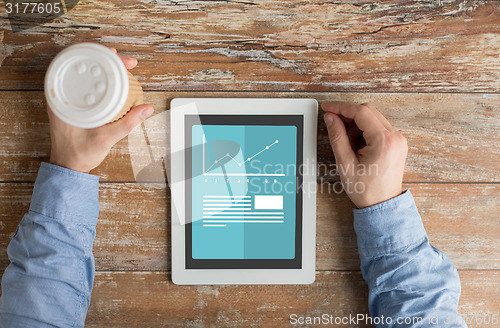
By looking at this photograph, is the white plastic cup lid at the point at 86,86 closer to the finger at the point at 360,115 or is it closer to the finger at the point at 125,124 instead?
the finger at the point at 125,124

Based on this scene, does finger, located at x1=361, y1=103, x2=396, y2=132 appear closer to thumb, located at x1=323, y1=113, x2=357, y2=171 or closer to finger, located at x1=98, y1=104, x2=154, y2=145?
thumb, located at x1=323, y1=113, x2=357, y2=171

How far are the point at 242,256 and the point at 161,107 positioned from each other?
0.34m

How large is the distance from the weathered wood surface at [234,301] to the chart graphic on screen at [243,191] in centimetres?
8

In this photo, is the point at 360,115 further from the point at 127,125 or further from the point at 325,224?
the point at 127,125

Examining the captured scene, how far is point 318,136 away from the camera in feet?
2.41

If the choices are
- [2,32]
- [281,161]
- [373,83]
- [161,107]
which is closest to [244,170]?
[281,161]

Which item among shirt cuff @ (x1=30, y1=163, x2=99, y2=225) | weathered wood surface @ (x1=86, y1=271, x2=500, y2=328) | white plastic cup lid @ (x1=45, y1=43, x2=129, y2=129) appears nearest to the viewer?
white plastic cup lid @ (x1=45, y1=43, x2=129, y2=129)

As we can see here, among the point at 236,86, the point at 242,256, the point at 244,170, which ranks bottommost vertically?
the point at 242,256

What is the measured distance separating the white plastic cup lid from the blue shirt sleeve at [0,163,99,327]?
0.55ft

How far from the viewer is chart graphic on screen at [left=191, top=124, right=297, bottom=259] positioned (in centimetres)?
72

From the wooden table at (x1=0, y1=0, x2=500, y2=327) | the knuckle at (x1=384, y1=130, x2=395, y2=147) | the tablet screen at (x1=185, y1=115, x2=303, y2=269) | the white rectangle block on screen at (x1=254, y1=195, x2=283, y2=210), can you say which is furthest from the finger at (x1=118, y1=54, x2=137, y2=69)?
the knuckle at (x1=384, y1=130, x2=395, y2=147)

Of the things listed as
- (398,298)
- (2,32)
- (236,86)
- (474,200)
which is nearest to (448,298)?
(398,298)

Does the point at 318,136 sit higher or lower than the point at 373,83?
lower

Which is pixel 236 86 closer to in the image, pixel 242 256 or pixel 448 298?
pixel 242 256
